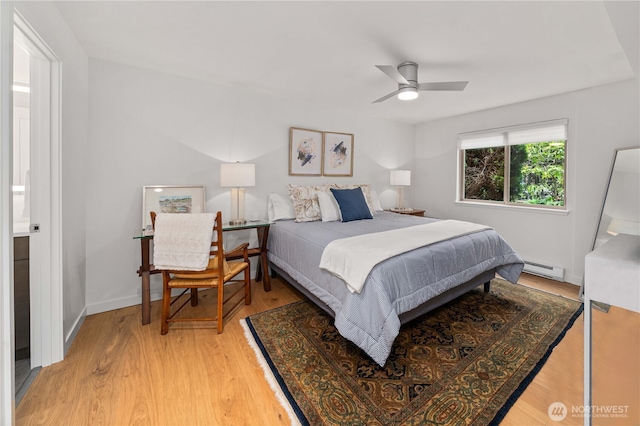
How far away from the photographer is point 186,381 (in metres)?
1.74

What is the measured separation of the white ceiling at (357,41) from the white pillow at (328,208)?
131 cm

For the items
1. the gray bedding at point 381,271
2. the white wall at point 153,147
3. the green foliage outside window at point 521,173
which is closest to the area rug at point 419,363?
the gray bedding at point 381,271

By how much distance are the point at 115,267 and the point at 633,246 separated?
353 cm

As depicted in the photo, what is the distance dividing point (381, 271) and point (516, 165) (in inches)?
133

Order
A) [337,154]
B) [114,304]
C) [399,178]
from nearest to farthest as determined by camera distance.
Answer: [114,304] → [337,154] → [399,178]

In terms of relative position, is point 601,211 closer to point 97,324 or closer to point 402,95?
point 402,95

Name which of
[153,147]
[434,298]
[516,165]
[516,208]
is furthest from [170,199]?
[516,165]

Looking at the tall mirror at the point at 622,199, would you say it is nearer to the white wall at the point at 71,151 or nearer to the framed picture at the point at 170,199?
the framed picture at the point at 170,199

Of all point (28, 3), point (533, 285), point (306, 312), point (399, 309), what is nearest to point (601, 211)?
point (533, 285)

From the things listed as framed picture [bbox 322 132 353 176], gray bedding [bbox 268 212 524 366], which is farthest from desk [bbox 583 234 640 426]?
framed picture [bbox 322 132 353 176]

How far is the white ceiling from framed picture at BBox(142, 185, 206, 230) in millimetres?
1193

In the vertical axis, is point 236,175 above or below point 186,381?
above

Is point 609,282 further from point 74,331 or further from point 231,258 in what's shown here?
point 74,331

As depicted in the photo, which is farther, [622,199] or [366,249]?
[622,199]
